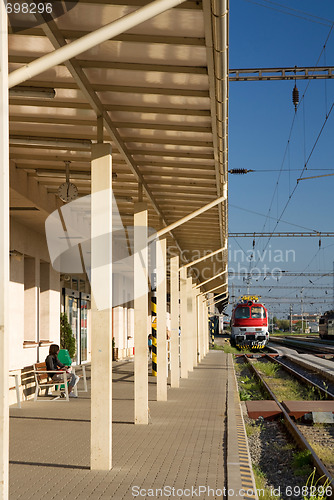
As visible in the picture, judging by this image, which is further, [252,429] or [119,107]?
[252,429]


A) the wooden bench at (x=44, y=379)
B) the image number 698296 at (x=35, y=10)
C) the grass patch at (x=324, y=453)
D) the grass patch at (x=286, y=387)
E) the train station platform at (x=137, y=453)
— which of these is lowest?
the grass patch at (x=286, y=387)

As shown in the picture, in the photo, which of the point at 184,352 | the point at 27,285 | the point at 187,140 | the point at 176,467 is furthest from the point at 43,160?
the point at 184,352

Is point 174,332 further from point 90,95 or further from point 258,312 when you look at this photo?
point 258,312

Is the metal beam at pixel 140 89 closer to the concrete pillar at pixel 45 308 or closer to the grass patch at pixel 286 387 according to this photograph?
the concrete pillar at pixel 45 308

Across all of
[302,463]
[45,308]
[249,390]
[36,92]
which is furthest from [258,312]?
[36,92]

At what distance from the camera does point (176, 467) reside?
782 centimetres

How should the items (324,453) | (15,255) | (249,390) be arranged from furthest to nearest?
(249,390)
(15,255)
(324,453)

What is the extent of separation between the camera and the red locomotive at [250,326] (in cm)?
4331

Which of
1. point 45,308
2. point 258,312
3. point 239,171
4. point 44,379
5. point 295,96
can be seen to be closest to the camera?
point 44,379

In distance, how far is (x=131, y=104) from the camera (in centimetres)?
811

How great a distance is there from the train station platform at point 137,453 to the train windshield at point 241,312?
29.0 m

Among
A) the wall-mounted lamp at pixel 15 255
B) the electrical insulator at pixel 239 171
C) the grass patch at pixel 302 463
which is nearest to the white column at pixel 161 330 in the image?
the wall-mounted lamp at pixel 15 255

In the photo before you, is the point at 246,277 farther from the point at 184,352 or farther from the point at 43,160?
the point at 43,160

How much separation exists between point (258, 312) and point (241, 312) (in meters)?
1.01
